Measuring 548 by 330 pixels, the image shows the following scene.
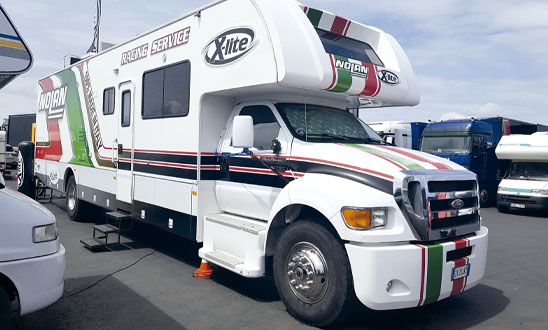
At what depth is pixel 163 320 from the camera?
14.8 ft

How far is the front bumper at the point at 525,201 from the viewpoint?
13805 mm

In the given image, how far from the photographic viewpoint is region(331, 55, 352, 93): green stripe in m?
5.13

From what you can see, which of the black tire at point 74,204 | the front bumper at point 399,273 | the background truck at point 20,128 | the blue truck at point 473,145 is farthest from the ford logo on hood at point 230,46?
the background truck at point 20,128

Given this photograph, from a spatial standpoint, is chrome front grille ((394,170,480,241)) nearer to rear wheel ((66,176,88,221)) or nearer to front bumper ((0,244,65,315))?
front bumper ((0,244,65,315))

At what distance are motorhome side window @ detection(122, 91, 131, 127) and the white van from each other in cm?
392

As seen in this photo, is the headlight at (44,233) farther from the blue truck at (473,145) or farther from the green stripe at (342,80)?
the blue truck at (473,145)

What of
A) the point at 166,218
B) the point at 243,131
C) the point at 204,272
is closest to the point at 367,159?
the point at 243,131

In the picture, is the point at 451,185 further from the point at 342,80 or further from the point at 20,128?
the point at 20,128

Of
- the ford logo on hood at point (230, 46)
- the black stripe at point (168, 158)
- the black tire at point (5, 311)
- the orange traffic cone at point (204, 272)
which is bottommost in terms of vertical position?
the orange traffic cone at point (204, 272)

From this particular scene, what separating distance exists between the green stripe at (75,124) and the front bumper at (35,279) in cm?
552

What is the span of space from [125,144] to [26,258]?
4251 mm

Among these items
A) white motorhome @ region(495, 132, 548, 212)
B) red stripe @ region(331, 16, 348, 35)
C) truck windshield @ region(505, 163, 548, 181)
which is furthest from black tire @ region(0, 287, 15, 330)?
truck windshield @ region(505, 163, 548, 181)

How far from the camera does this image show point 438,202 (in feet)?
14.3

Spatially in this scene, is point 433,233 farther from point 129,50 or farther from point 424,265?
point 129,50
